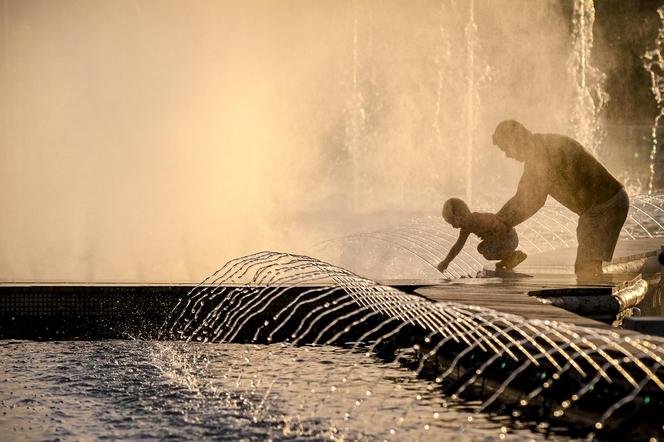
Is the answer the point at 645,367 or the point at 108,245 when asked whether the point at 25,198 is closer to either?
the point at 108,245

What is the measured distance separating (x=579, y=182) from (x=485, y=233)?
871 mm

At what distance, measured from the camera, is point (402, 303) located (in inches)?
275

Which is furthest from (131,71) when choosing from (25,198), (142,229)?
(142,229)

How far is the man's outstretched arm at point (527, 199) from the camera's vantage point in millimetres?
8102

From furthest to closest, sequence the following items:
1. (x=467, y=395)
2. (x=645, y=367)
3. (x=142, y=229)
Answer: (x=142, y=229)
(x=467, y=395)
(x=645, y=367)

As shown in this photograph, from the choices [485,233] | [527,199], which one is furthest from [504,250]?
[527,199]

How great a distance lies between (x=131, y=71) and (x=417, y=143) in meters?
8.79

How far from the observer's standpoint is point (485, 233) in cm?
850

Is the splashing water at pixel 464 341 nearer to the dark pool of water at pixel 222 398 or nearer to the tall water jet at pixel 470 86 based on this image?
the dark pool of water at pixel 222 398

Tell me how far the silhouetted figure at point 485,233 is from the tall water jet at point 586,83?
21687 mm

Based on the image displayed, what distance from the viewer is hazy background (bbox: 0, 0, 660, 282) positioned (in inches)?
700

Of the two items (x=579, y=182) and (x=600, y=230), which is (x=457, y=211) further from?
(x=600, y=230)

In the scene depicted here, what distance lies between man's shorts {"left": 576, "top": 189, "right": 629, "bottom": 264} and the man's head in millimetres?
637

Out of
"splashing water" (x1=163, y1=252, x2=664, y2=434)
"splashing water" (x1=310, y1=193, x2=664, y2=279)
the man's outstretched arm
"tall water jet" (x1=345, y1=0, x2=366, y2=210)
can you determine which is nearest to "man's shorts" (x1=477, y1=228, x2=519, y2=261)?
the man's outstretched arm
